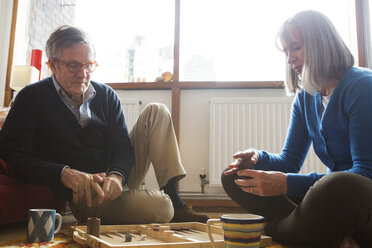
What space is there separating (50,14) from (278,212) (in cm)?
282

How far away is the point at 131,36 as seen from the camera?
3178 millimetres

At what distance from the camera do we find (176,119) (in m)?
2.91

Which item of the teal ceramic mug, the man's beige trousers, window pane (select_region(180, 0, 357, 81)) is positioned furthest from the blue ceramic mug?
window pane (select_region(180, 0, 357, 81))

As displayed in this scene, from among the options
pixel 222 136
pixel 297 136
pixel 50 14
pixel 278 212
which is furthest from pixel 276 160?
pixel 50 14

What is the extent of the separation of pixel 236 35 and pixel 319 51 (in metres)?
1.91

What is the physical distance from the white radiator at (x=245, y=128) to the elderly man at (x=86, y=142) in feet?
3.93

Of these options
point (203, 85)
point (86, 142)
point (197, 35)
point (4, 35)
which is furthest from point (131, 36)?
point (86, 142)

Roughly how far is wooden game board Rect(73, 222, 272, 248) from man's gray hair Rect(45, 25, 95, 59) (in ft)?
2.44

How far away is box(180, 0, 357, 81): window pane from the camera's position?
2.99 meters

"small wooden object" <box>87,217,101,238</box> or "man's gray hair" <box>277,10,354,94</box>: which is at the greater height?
"man's gray hair" <box>277,10,354,94</box>

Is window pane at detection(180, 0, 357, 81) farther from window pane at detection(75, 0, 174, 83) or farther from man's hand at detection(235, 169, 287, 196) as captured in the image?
man's hand at detection(235, 169, 287, 196)

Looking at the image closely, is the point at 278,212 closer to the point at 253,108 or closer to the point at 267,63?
the point at 253,108

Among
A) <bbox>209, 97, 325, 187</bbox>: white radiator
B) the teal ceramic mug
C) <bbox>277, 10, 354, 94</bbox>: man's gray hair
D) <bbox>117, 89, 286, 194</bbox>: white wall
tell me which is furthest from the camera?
<bbox>117, 89, 286, 194</bbox>: white wall

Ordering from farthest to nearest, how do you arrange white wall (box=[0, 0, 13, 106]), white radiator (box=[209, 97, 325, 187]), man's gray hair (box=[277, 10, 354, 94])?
white wall (box=[0, 0, 13, 106]) < white radiator (box=[209, 97, 325, 187]) < man's gray hair (box=[277, 10, 354, 94])
